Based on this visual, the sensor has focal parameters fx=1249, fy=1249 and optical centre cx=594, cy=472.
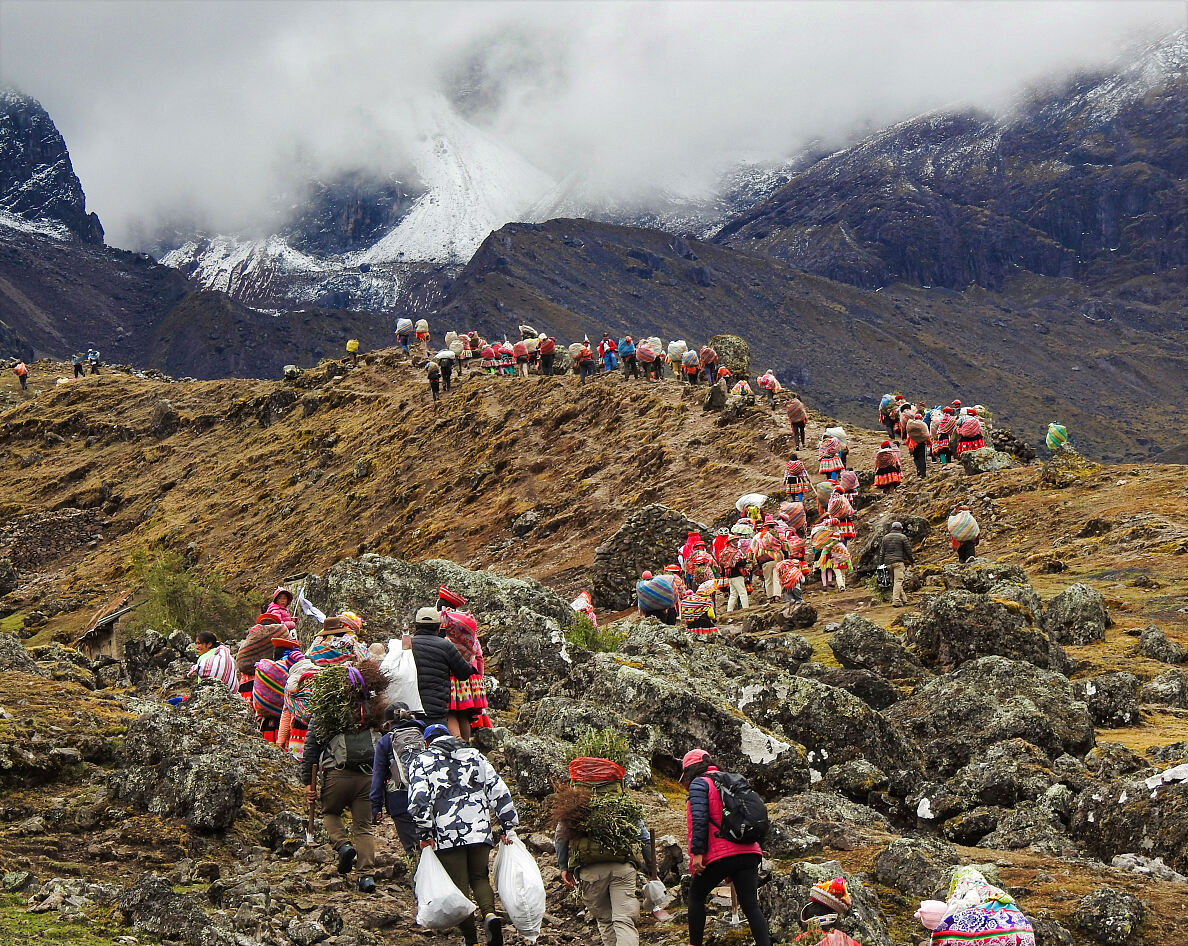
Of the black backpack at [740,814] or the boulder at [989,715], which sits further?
the boulder at [989,715]

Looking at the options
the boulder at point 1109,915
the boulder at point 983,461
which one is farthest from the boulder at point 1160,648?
the boulder at point 983,461

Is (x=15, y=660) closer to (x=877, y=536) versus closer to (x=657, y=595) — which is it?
(x=657, y=595)

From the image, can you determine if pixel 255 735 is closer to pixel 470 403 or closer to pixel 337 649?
pixel 337 649

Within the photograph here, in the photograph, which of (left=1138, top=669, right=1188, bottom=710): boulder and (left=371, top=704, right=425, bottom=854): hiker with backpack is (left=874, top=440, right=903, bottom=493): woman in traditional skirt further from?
(left=371, top=704, right=425, bottom=854): hiker with backpack

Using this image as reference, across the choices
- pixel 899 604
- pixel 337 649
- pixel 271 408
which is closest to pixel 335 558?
pixel 271 408

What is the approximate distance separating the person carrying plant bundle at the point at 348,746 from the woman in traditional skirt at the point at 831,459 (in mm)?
18192

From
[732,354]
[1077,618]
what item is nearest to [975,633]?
[1077,618]

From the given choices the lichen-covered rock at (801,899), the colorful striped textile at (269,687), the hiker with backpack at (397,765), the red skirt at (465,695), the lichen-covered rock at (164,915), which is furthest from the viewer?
the colorful striped textile at (269,687)

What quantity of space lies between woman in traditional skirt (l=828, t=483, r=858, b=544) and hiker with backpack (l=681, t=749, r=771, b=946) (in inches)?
600

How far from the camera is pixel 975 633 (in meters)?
16.2

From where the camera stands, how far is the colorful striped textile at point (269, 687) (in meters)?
11.6

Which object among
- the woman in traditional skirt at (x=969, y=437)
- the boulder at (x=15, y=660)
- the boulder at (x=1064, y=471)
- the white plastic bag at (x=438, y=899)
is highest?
the woman in traditional skirt at (x=969, y=437)

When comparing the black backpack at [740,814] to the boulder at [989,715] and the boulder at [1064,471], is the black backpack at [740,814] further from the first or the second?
the boulder at [1064,471]

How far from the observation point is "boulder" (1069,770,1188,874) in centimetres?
956
